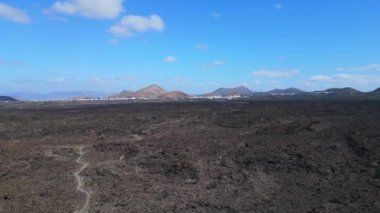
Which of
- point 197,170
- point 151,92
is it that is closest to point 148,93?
point 151,92

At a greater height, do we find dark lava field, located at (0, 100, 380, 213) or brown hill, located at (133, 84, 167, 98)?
→ brown hill, located at (133, 84, 167, 98)

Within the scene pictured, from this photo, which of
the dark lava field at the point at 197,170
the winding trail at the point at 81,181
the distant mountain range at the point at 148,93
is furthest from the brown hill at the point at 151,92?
the winding trail at the point at 81,181

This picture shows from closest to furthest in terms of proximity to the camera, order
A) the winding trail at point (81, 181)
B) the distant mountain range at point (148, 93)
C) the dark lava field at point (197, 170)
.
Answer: the winding trail at point (81, 181) < the dark lava field at point (197, 170) < the distant mountain range at point (148, 93)

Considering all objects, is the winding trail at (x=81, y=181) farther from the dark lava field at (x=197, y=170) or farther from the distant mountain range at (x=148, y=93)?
the distant mountain range at (x=148, y=93)

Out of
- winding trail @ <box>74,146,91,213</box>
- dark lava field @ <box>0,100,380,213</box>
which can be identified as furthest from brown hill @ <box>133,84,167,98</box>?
winding trail @ <box>74,146,91,213</box>

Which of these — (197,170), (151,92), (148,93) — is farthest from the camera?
(151,92)

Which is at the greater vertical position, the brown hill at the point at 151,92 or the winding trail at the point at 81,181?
the brown hill at the point at 151,92

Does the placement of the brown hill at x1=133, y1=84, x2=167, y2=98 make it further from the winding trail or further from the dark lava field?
the winding trail

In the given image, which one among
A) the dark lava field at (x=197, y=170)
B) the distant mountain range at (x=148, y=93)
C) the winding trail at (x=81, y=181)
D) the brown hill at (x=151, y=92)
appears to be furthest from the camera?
the brown hill at (x=151, y=92)

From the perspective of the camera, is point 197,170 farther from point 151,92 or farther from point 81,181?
point 151,92

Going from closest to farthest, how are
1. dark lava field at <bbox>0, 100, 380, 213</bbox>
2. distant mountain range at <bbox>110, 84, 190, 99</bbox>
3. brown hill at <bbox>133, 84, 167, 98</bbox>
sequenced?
dark lava field at <bbox>0, 100, 380, 213</bbox> < distant mountain range at <bbox>110, 84, 190, 99</bbox> < brown hill at <bbox>133, 84, 167, 98</bbox>
